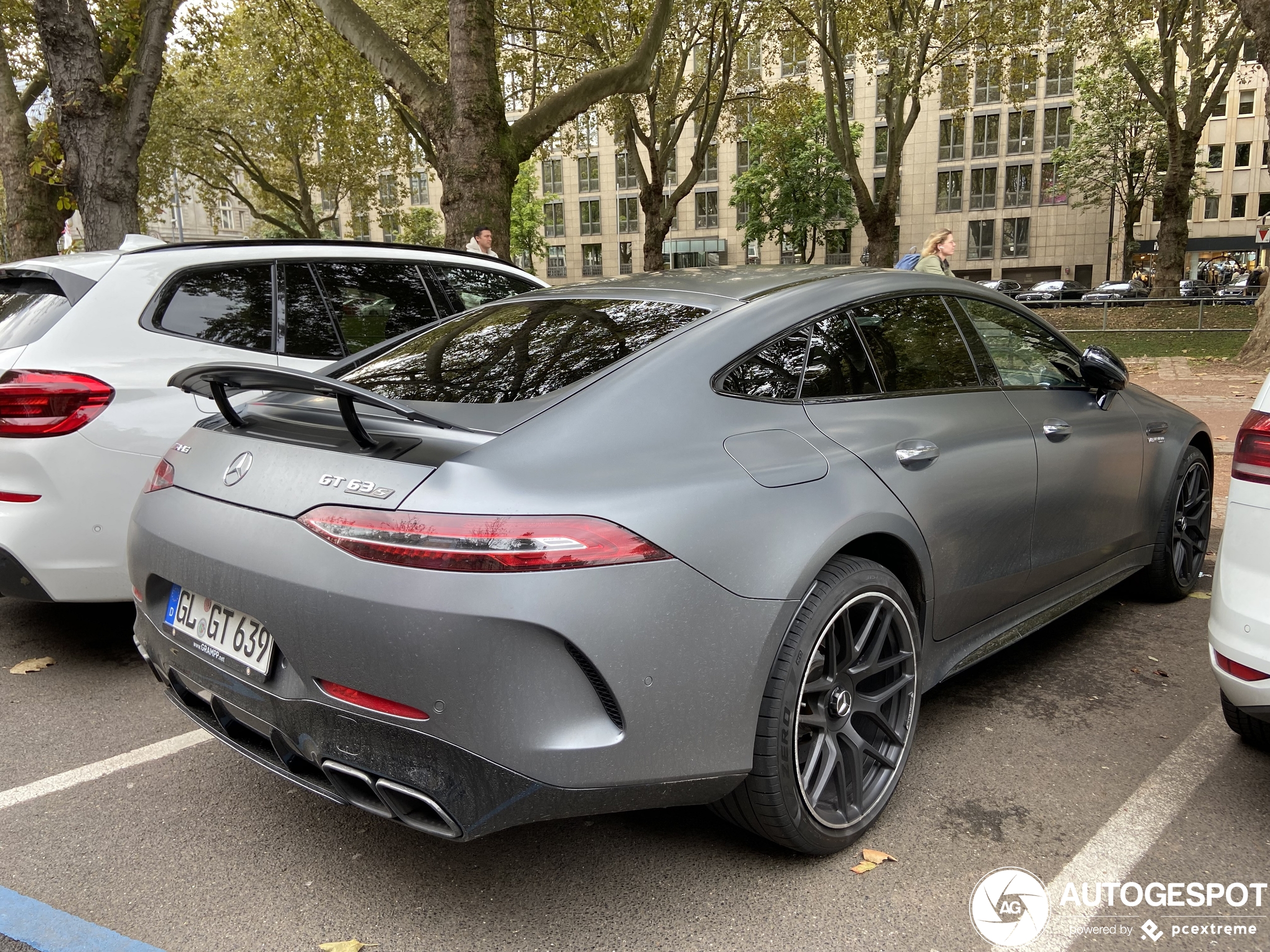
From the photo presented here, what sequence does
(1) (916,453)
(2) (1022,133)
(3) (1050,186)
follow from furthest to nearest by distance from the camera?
1. (3) (1050,186)
2. (2) (1022,133)
3. (1) (916,453)

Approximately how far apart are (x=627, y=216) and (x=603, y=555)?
214ft

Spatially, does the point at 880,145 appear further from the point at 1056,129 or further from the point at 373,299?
the point at 373,299

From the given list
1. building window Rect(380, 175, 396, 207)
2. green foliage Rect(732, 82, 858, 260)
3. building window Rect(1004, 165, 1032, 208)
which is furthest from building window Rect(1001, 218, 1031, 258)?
building window Rect(380, 175, 396, 207)

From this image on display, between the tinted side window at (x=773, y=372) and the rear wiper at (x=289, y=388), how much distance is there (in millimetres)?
752

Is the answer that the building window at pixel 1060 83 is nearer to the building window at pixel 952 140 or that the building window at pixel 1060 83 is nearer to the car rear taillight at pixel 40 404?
the building window at pixel 952 140

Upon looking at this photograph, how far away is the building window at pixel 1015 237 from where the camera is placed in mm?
55625

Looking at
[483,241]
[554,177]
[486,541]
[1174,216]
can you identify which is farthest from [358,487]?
[554,177]

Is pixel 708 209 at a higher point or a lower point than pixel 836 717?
higher

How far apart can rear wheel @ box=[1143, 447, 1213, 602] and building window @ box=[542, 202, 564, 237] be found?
65558 millimetres

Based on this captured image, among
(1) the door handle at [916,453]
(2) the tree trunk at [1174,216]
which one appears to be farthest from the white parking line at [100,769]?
(2) the tree trunk at [1174,216]

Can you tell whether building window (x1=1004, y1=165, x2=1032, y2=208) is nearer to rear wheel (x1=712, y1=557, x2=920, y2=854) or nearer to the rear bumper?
rear wheel (x1=712, y1=557, x2=920, y2=854)

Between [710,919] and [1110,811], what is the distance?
1255mm

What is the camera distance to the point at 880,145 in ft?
179

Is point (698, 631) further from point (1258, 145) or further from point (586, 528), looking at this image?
point (1258, 145)
